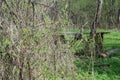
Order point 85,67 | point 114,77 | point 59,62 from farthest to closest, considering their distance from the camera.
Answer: point 85,67, point 114,77, point 59,62

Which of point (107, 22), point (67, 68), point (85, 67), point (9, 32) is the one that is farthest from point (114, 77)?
point (107, 22)

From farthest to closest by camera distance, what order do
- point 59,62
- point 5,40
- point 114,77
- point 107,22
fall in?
point 107,22
point 114,77
point 59,62
point 5,40

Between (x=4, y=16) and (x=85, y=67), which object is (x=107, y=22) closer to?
(x=85, y=67)

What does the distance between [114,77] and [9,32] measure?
5406mm

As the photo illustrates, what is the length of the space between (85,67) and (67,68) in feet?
14.6

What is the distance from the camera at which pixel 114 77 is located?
36.6 ft

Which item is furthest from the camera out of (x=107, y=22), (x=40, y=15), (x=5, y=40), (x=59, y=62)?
(x=107, y=22)

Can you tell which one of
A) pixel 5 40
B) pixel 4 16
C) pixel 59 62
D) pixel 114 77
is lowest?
pixel 114 77

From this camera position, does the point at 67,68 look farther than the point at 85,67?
No

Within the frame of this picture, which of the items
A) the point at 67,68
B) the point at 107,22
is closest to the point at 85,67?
the point at 67,68

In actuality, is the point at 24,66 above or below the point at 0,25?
below

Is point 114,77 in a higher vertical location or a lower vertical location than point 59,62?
lower

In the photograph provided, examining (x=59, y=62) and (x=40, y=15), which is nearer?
(x=40, y=15)

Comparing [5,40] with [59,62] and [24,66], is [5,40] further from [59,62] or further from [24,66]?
[59,62]
